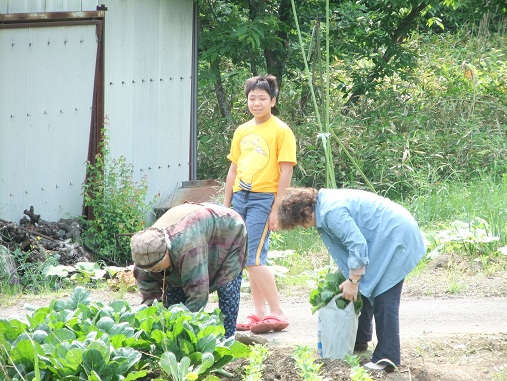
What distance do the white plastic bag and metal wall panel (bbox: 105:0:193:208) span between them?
510cm

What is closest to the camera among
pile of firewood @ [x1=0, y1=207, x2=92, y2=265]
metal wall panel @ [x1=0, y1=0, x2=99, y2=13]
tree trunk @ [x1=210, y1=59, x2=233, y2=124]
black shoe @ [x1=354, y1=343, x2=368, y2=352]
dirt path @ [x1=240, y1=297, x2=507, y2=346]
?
black shoe @ [x1=354, y1=343, x2=368, y2=352]

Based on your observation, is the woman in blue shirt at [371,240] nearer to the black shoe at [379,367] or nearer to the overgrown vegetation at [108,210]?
the black shoe at [379,367]

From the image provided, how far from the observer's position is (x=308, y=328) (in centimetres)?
651

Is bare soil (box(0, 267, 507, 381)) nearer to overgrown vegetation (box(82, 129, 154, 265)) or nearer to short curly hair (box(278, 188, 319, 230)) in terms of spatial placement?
short curly hair (box(278, 188, 319, 230))

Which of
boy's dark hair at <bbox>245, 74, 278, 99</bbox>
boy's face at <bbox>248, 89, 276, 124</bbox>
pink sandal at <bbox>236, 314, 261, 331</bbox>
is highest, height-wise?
boy's dark hair at <bbox>245, 74, 278, 99</bbox>

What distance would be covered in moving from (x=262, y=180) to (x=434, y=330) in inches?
63.8

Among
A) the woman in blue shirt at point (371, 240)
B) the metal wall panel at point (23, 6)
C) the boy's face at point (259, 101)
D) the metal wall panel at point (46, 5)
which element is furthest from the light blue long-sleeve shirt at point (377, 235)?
the metal wall panel at point (23, 6)

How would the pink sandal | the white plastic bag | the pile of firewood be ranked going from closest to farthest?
the white plastic bag → the pink sandal → the pile of firewood

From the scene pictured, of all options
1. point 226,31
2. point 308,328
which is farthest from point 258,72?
point 308,328

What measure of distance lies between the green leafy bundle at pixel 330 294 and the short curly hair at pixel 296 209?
1.72ft

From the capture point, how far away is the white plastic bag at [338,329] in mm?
5191

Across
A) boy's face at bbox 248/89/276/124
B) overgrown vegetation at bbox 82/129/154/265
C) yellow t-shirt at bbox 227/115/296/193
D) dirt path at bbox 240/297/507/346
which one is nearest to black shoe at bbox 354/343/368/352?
dirt path at bbox 240/297/507/346

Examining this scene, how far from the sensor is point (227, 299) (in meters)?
5.55

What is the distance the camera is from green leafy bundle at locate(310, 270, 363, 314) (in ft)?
17.2
